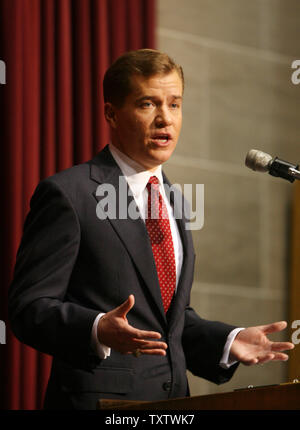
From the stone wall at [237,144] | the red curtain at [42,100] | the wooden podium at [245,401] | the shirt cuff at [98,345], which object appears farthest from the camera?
the stone wall at [237,144]

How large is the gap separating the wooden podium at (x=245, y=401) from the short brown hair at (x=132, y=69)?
1.01m

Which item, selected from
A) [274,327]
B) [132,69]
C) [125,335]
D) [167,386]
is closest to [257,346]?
[274,327]

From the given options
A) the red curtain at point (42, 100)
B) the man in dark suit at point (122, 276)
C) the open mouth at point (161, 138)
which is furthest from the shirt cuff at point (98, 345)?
the red curtain at point (42, 100)

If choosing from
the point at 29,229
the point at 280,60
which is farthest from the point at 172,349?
the point at 280,60

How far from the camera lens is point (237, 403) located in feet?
5.20

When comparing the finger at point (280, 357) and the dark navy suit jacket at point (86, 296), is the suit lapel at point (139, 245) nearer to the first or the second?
the dark navy suit jacket at point (86, 296)

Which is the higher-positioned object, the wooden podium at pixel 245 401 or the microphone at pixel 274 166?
the microphone at pixel 274 166

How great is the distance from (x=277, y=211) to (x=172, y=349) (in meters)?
2.02

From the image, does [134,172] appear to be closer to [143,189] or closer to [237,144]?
[143,189]

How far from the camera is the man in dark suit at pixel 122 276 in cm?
198

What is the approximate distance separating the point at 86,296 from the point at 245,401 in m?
0.65

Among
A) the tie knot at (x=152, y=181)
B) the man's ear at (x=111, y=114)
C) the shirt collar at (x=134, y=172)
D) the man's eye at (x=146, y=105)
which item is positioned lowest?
the tie knot at (x=152, y=181)

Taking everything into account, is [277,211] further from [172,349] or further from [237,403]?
[237,403]

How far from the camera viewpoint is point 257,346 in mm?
2158
